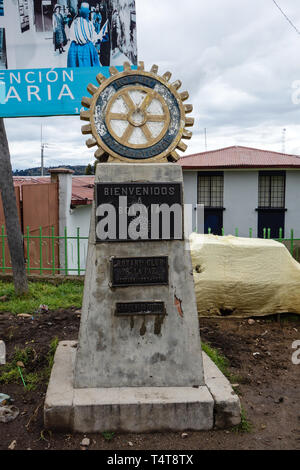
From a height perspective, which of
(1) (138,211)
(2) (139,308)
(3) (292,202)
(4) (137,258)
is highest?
(3) (292,202)

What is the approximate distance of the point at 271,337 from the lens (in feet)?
18.7

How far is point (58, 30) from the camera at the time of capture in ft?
18.7

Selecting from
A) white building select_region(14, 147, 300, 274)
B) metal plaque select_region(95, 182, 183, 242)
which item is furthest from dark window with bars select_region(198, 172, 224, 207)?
metal plaque select_region(95, 182, 183, 242)

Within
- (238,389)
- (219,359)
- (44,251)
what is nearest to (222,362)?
(219,359)

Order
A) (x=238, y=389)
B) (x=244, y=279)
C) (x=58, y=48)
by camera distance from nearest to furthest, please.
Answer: (x=238, y=389)
(x=58, y=48)
(x=244, y=279)

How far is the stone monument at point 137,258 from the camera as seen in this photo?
11.6ft

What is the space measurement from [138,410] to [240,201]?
18070 mm

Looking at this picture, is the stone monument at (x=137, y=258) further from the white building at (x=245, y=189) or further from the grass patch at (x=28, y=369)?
the white building at (x=245, y=189)

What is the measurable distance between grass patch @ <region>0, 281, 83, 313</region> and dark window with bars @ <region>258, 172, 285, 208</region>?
14.3m

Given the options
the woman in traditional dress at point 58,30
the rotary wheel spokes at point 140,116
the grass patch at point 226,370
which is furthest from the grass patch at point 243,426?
the woman in traditional dress at point 58,30

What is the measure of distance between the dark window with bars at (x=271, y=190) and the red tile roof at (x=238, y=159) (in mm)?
750

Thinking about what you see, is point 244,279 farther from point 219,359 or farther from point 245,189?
point 245,189

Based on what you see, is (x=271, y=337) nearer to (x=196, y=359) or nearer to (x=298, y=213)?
(x=196, y=359)

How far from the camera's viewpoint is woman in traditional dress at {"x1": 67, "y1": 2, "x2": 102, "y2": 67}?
567 centimetres
